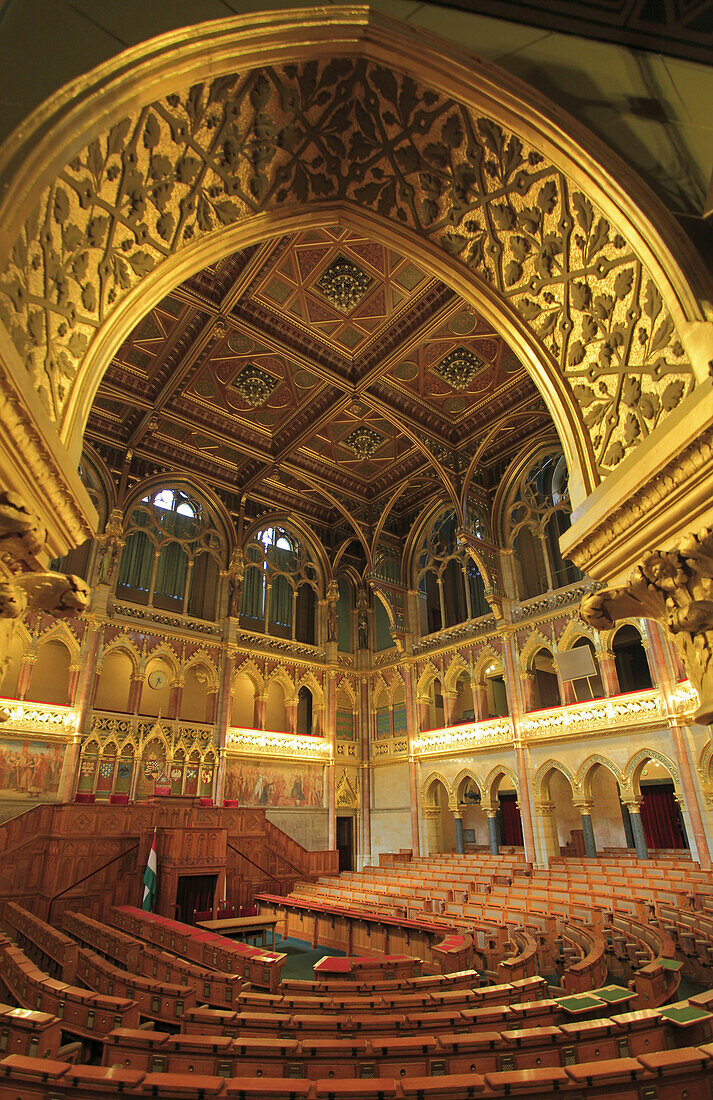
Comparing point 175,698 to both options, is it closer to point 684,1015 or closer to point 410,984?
point 410,984

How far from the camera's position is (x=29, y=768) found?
15.4m

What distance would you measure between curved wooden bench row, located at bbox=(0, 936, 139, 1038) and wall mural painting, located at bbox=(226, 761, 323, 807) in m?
12.9

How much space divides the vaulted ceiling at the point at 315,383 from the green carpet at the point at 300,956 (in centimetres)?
1381

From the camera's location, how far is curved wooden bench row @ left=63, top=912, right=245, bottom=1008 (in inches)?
248

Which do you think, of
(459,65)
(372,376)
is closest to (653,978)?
(459,65)

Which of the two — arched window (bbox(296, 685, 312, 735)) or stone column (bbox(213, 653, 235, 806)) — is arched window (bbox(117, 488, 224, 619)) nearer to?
stone column (bbox(213, 653, 235, 806))

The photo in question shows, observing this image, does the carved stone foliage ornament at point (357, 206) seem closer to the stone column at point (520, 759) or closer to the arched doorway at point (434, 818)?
the stone column at point (520, 759)

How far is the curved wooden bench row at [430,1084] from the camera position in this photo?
3336 mm

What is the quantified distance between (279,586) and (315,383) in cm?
877

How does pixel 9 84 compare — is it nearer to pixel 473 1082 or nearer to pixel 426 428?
pixel 473 1082

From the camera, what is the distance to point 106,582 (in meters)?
18.3

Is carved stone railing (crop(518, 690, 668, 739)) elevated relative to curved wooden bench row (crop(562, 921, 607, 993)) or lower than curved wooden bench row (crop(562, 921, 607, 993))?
elevated

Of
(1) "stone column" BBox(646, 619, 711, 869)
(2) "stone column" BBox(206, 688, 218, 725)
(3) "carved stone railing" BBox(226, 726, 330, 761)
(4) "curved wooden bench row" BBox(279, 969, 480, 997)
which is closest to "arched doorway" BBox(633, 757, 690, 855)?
(1) "stone column" BBox(646, 619, 711, 869)

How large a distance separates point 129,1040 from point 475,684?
16865 millimetres
